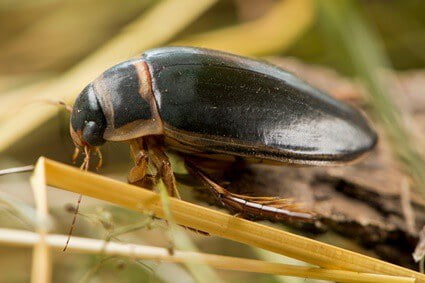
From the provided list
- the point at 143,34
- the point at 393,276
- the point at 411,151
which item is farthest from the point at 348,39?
the point at 393,276

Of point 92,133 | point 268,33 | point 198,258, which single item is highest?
point 92,133

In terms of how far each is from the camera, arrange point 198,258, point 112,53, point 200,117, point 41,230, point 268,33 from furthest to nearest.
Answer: point 268,33
point 112,53
point 200,117
point 198,258
point 41,230

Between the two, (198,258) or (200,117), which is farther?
(200,117)

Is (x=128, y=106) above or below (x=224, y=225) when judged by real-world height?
above

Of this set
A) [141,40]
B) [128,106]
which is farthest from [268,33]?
[128,106]

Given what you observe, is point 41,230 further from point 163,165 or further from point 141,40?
point 141,40

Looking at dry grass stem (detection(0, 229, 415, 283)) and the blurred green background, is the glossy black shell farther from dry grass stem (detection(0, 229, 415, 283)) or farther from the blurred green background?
the blurred green background
